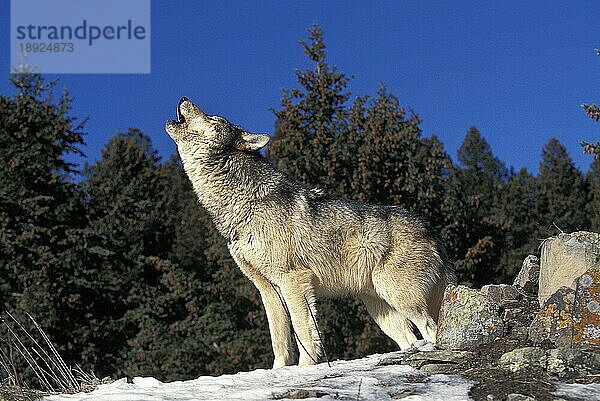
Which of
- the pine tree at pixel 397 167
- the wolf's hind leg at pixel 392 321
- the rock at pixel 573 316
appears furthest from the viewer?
the pine tree at pixel 397 167

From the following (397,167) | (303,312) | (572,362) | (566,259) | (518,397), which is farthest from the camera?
(397,167)

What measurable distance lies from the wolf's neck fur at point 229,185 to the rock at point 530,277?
315 cm

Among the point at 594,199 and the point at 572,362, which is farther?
the point at 594,199

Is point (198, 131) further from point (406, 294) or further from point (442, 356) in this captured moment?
point (442, 356)

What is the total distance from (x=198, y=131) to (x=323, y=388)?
4.20 m

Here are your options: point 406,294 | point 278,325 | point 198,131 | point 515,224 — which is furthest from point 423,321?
point 515,224

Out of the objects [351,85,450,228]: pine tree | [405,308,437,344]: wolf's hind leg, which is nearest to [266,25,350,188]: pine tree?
[351,85,450,228]: pine tree

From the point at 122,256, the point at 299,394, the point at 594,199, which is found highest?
the point at 594,199

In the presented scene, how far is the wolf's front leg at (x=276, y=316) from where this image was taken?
8875 mm

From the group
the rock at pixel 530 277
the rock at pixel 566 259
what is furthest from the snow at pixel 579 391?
the rock at pixel 530 277

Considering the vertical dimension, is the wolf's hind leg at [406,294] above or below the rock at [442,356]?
above

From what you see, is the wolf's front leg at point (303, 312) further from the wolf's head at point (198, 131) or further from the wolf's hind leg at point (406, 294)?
the wolf's head at point (198, 131)

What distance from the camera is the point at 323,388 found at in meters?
6.02

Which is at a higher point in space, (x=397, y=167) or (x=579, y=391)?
(x=397, y=167)
